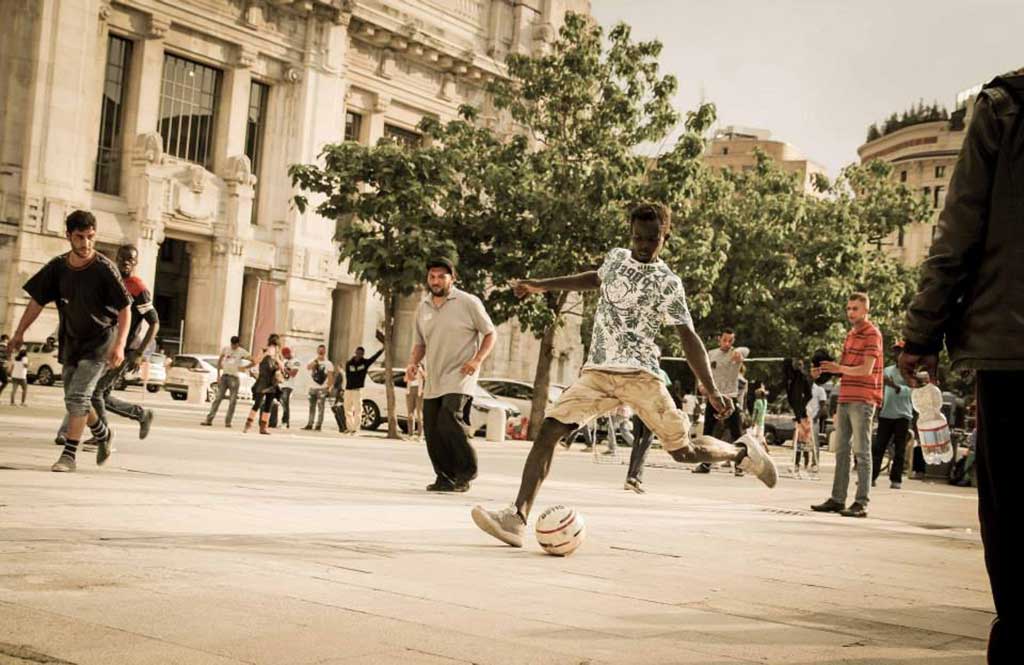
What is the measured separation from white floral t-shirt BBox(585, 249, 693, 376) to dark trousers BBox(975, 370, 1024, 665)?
3576mm

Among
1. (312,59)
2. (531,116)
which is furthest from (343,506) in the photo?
(312,59)

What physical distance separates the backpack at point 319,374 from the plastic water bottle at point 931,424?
2045cm

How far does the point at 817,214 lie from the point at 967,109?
2104 inches

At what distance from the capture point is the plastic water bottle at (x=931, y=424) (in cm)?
740

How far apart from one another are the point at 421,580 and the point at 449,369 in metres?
5.46

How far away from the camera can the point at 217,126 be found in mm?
38438

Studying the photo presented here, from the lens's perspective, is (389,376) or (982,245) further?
(389,376)

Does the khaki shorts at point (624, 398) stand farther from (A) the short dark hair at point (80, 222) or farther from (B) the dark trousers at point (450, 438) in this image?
(A) the short dark hair at point (80, 222)

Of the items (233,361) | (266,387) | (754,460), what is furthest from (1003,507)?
(233,361)

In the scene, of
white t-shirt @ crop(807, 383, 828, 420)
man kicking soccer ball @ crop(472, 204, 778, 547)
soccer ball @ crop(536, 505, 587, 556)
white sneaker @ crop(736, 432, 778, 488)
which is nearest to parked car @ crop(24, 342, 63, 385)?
white t-shirt @ crop(807, 383, 828, 420)

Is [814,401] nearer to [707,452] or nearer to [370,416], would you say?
[370,416]

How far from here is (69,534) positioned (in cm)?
593

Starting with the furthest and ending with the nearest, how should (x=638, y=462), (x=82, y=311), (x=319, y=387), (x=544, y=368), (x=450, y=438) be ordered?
(x=544, y=368)
(x=319, y=387)
(x=638, y=462)
(x=450, y=438)
(x=82, y=311)

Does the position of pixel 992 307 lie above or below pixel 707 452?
above
